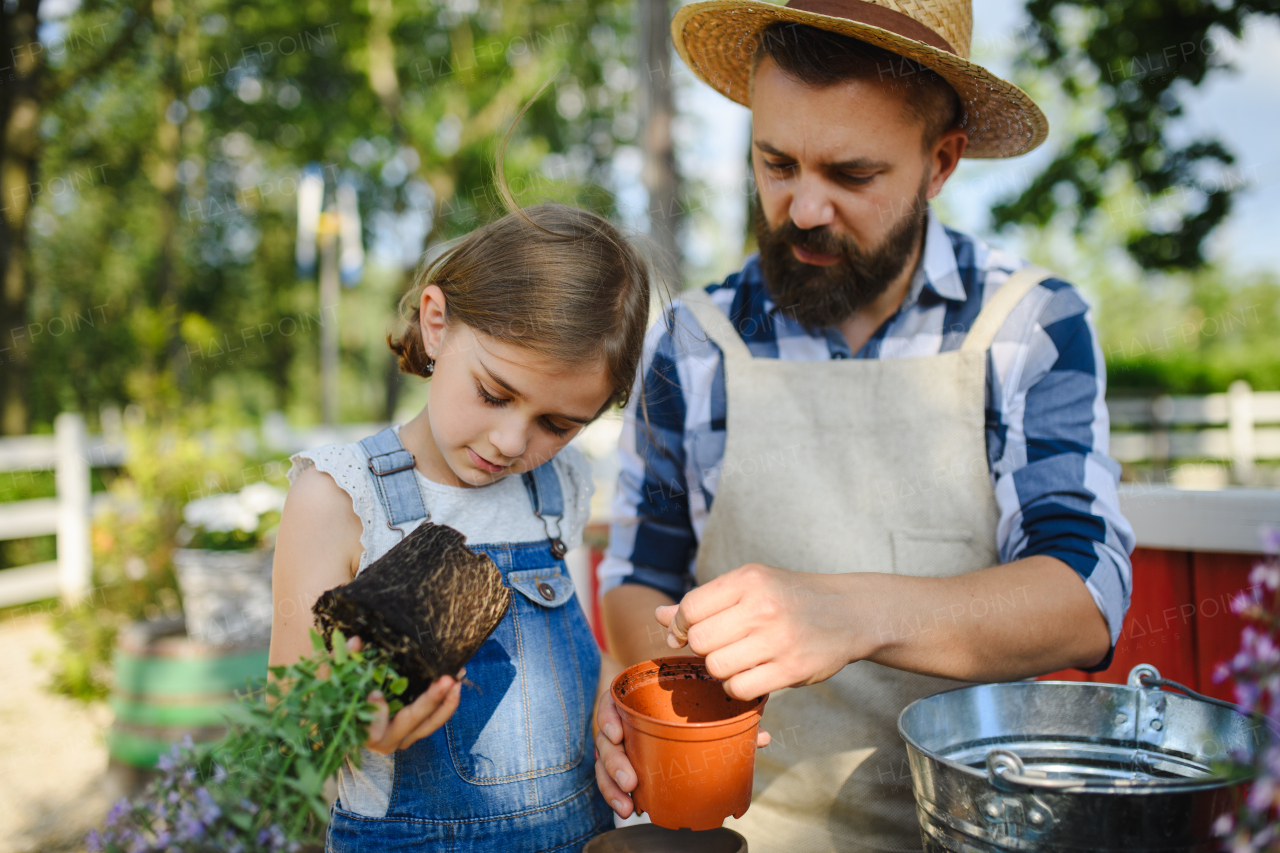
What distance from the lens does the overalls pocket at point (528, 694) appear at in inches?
51.9

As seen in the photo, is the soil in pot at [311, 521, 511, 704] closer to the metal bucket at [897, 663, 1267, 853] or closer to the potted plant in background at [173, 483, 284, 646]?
the metal bucket at [897, 663, 1267, 853]

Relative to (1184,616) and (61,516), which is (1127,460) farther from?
(61,516)

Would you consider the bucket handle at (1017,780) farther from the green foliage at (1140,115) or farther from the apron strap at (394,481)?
the green foliage at (1140,115)

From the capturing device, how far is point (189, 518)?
12.0ft

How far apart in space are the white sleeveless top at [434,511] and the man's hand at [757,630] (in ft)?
1.48

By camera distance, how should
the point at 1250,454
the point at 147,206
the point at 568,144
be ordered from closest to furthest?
the point at 1250,454 → the point at 568,144 → the point at 147,206

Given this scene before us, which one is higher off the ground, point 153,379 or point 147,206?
point 147,206

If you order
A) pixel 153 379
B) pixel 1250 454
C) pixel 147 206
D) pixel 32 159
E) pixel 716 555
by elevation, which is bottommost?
pixel 1250 454

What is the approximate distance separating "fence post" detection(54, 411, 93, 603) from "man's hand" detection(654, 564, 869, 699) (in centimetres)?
628

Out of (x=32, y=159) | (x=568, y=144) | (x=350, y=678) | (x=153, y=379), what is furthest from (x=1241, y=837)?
(x=568, y=144)

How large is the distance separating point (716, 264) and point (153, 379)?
761 inches

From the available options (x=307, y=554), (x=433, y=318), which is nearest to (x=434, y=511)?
(x=307, y=554)

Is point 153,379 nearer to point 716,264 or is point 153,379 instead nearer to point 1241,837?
point 1241,837

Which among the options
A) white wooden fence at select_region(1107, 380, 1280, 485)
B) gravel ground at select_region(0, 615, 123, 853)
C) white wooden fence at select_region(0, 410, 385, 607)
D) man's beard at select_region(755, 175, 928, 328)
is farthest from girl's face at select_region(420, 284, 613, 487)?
white wooden fence at select_region(1107, 380, 1280, 485)
